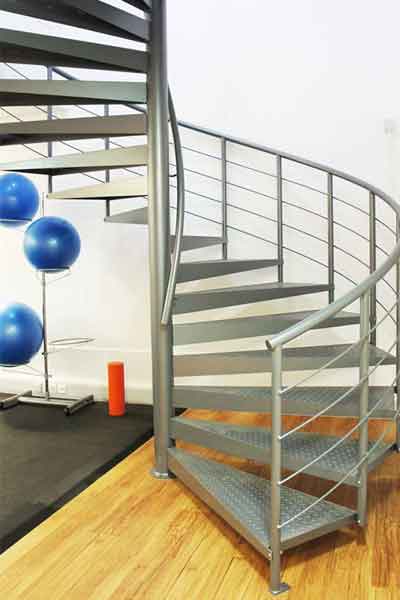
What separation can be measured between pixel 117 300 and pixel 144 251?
0.50m

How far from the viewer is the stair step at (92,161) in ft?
10.8

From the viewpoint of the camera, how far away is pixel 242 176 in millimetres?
4633

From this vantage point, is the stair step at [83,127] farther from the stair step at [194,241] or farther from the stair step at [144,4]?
the stair step at [194,241]

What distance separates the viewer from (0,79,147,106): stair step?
10.3 feet

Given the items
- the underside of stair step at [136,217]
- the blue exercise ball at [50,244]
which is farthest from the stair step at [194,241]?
the blue exercise ball at [50,244]

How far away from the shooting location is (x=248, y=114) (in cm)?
459

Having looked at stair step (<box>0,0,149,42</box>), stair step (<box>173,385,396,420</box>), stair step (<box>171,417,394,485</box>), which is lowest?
stair step (<box>171,417,394,485</box>)

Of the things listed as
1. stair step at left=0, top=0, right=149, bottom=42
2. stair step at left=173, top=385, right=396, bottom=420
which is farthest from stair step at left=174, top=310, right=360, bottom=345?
stair step at left=0, top=0, right=149, bottom=42

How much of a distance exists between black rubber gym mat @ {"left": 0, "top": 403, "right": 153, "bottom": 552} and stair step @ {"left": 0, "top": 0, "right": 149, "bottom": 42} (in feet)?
8.09

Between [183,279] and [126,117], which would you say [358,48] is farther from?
[183,279]

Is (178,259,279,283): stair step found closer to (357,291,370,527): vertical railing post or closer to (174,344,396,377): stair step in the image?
(174,344,396,377): stair step

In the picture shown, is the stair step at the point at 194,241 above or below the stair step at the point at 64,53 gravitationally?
below

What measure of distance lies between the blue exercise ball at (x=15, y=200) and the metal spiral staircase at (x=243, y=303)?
0.19 meters

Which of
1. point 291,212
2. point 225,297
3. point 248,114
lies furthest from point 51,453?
point 248,114
